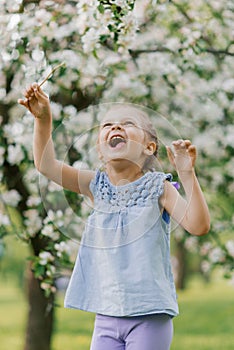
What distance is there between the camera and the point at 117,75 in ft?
14.3

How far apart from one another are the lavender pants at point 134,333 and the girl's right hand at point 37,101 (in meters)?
0.64

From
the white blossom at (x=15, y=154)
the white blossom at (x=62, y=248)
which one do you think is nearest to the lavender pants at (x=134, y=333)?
the white blossom at (x=62, y=248)

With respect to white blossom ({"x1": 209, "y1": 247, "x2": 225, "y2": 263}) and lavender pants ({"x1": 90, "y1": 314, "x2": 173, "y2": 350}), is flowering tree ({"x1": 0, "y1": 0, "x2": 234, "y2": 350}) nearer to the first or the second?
white blossom ({"x1": 209, "y1": 247, "x2": 225, "y2": 263})

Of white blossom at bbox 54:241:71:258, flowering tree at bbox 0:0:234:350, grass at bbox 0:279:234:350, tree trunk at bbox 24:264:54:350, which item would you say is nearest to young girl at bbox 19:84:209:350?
flowering tree at bbox 0:0:234:350

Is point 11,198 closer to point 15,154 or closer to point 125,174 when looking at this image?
point 15,154

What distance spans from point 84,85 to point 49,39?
1.29 feet

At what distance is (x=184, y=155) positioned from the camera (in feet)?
7.70

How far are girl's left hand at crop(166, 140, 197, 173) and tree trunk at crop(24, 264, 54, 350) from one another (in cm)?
314

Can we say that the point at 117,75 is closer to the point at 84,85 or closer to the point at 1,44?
the point at 84,85

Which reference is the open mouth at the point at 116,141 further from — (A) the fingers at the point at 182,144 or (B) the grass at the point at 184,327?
(B) the grass at the point at 184,327

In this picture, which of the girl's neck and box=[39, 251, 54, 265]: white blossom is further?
box=[39, 251, 54, 265]: white blossom

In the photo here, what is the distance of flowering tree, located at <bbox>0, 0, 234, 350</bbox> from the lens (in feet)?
11.9

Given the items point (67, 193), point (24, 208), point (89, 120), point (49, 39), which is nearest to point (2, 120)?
point (24, 208)

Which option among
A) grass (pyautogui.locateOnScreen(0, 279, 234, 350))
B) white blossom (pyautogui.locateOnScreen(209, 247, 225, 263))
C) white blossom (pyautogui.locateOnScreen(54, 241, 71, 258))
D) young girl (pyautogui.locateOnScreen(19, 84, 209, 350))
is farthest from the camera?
grass (pyautogui.locateOnScreen(0, 279, 234, 350))
